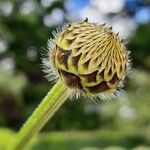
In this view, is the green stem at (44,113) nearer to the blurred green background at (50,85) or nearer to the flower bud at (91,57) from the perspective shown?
the flower bud at (91,57)

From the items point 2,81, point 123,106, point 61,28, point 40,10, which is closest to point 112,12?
point 40,10

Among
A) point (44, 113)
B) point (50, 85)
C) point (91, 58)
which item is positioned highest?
point (91, 58)

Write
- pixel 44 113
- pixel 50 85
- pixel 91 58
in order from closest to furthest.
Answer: pixel 91 58
pixel 44 113
pixel 50 85

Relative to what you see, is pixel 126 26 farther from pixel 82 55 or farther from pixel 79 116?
pixel 82 55

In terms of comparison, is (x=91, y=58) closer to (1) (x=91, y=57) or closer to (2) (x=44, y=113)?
(1) (x=91, y=57)

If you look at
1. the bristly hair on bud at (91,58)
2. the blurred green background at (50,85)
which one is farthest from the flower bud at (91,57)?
the blurred green background at (50,85)

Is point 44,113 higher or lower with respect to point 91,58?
lower

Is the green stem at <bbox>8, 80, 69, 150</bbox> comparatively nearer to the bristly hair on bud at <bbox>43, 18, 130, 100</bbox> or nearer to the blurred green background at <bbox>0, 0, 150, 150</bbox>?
the bristly hair on bud at <bbox>43, 18, 130, 100</bbox>

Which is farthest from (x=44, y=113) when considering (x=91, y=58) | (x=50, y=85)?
(x=50, y=85)
